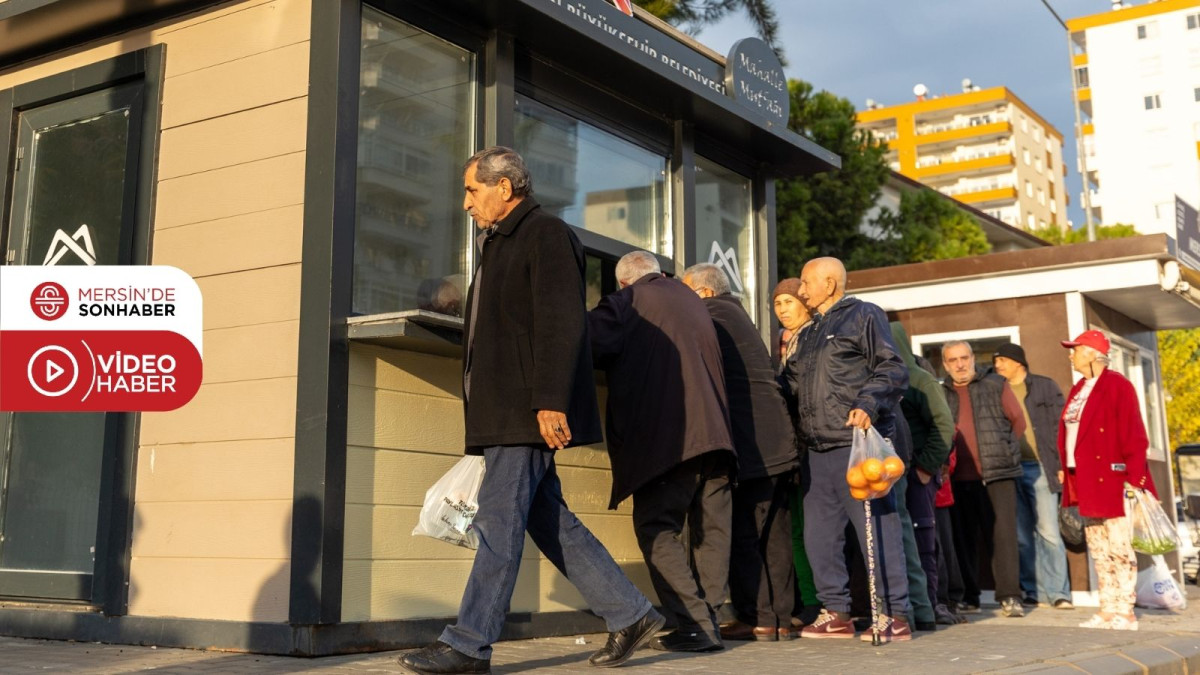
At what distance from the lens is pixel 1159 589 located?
977cm

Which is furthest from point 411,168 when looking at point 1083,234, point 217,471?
point 1083,234

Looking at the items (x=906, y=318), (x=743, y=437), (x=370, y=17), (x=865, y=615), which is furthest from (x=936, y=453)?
(x=906, y=318)

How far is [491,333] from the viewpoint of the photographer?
186 inches

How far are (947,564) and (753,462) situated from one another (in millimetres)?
3082

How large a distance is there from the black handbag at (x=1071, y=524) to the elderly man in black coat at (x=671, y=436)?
490 centimetres

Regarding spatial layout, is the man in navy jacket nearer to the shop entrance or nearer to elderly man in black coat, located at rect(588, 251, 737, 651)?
elderly man in black coat, located at rect(588, 251, 737, 651)

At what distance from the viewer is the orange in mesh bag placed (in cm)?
577

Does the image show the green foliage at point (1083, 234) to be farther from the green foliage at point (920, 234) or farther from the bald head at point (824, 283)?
the bald head at point (824, 283)

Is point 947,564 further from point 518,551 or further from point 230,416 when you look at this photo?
point 230,416

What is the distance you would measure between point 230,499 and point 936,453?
4453 millimetres

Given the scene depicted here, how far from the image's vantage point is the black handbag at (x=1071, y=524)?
386 inches

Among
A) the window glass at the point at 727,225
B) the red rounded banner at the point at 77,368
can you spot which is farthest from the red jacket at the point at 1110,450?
the red rounded banner at the point at 77,368

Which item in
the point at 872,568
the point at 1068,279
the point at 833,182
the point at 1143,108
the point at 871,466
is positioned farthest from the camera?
the point at 1143,108

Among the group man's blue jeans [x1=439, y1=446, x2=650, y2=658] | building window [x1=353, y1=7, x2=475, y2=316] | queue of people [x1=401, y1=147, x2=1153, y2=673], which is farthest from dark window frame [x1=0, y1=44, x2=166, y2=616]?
man's blue jeans [x1=439, y1=446, x2=650, y2=658]
